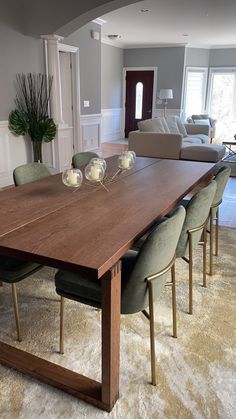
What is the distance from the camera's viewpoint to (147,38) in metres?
8.48

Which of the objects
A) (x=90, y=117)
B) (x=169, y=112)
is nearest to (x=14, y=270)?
(x=90, y=117)

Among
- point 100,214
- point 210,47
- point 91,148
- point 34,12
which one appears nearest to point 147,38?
point 210,47

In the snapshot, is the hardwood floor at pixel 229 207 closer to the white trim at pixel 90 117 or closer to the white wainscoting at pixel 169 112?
the white trim at pixel 90 117

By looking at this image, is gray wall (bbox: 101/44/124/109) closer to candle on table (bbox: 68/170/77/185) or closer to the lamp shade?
the lamp shade

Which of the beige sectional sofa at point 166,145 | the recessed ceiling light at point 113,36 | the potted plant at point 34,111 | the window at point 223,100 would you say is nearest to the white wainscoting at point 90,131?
the beige sectional sofa at point 166,145

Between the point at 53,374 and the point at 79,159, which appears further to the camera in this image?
the point at 79,159

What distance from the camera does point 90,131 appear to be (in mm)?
6812

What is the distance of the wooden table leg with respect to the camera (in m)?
1.31

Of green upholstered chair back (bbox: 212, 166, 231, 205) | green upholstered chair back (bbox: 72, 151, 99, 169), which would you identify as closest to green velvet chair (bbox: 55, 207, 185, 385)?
green upholstered chair back (bbox: 212, 166, 231, 205)

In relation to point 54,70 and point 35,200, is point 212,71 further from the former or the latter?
point 35,200

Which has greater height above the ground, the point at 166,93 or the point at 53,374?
the point at 166,93

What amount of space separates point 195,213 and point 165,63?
8.55 m

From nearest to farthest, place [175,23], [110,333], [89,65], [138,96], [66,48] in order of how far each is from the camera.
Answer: [110,333] → [66,48] → [89,65] → [175,23] → [138,96]

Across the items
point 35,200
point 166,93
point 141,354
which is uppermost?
point 166,93
